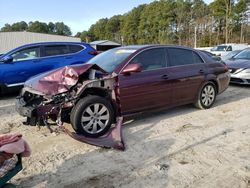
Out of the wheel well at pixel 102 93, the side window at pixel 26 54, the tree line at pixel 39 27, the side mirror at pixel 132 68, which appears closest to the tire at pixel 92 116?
the wheel well at pixel 102 93

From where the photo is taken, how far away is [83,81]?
508cm

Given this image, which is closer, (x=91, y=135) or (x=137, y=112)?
(x=91, y=135)

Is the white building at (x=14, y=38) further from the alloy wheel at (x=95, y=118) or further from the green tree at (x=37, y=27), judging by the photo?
the green tree at (x=37, y=27)

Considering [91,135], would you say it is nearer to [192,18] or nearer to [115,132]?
[115,132]

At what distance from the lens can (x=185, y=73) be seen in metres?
6.36

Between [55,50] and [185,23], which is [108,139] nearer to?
[55,50]

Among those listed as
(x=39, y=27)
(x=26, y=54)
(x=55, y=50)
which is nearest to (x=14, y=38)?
(x=55, y=50)

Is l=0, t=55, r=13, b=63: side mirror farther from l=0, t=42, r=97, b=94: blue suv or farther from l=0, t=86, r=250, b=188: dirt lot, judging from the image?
l=0, t=86, r=250, b=188: dirt lot

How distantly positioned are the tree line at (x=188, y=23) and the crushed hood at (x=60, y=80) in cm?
4219

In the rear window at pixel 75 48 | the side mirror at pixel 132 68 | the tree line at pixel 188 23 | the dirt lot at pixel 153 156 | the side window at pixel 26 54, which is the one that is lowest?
the dirt lot at pixel 153 156

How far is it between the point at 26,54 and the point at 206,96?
5.26 meters

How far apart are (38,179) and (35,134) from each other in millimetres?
1711

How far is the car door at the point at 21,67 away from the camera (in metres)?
8.42

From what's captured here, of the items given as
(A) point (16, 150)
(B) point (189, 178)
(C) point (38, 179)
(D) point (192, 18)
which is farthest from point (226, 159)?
(D) point (192, 18)
